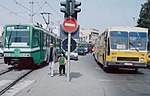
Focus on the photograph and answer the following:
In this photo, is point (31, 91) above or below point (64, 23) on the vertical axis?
below

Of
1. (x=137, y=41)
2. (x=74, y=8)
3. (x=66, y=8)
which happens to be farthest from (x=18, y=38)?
(x=74, y=8)

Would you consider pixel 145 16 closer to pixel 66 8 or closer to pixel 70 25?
pixel 70 25

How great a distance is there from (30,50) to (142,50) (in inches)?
284

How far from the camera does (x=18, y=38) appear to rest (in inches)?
843

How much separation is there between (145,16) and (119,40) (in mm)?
58620

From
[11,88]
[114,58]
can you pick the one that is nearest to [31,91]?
[11,88]

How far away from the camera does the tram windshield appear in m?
21.4

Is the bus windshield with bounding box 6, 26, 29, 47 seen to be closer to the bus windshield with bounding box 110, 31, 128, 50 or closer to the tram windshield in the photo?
the tram windshield

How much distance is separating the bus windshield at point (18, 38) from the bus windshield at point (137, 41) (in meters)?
6.76

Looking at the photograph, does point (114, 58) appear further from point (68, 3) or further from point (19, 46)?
point (68, 3)

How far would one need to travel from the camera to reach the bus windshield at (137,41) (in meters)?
20.5

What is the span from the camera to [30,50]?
69.6ft

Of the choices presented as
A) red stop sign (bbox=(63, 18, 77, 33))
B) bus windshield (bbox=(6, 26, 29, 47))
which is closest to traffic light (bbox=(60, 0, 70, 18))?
red stop sign (bbox=(63, 18, 77, 33))

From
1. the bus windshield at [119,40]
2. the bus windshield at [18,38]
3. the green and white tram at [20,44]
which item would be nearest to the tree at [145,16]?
the bus windshield at [119,40]
